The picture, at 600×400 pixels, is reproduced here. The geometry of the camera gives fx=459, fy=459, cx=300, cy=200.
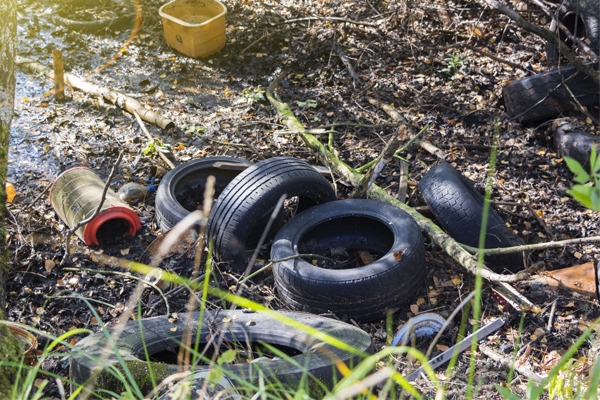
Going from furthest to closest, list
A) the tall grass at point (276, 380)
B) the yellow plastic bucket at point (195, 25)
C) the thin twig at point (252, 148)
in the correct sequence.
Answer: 1. the yellow plastic bucket at point (195, 25)
2. the thin twig at point (252, 148)
3. the tall grass at point (276, 380)

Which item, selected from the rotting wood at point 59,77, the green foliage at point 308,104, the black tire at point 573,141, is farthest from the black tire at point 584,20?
the rotting wood at point 59,77

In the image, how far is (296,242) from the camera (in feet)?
11.1

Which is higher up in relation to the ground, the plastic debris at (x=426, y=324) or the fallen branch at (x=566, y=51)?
the fallen branch at (x=566, y=51)

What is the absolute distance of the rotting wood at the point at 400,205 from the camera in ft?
10.2

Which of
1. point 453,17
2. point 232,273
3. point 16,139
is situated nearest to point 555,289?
point 232,273

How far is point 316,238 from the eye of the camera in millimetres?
3775

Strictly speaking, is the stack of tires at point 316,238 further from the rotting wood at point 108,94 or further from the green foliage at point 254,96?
the green foliage at point 254,96

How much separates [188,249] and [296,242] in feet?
3.23

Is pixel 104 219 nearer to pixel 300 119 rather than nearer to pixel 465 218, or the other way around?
pixel 300 119

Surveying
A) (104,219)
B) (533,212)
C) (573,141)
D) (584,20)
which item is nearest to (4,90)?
(104,219)

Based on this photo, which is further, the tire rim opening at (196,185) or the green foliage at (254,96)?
the green foliage at (254,96)

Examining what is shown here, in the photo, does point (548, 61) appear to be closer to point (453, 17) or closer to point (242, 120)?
point (453, 17)

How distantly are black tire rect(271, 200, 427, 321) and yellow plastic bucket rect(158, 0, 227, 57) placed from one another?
13.5 feet

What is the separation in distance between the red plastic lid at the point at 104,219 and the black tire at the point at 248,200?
76 cm
